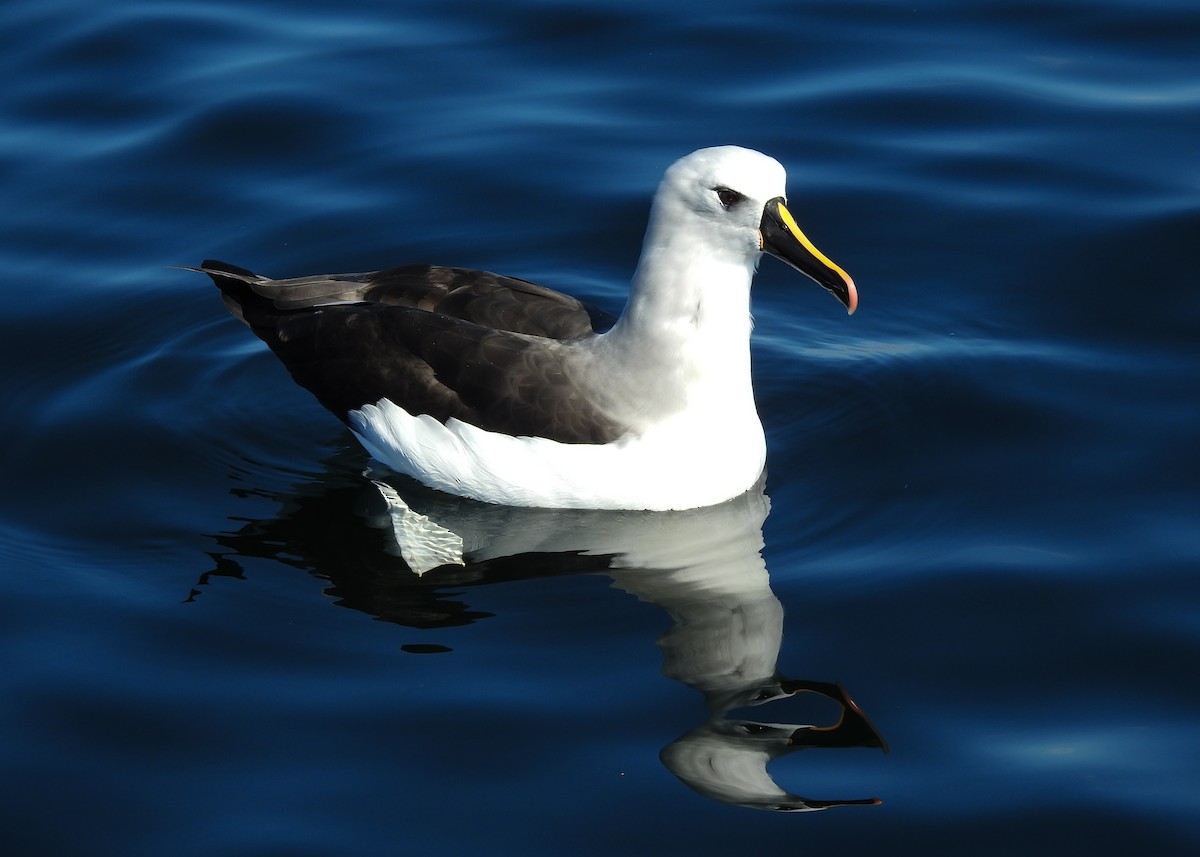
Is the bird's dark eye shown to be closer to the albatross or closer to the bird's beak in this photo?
the albatross

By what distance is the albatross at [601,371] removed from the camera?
7.57 m

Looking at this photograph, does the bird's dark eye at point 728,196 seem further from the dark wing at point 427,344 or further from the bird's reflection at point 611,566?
the bird's reflection at point 611,566

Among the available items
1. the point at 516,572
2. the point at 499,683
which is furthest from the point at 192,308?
the point at 499,683

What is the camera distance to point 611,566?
7.76 m

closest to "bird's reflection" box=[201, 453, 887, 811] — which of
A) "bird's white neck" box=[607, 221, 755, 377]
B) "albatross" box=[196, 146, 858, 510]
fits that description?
"albatross" box=[196, 146, 858, 510]

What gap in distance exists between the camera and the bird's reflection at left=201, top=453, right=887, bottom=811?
6.70 meters

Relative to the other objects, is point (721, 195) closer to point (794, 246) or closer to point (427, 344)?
point (794, 246)

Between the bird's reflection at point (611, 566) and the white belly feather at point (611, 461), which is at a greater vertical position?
the white belly feather at point (611, 461)

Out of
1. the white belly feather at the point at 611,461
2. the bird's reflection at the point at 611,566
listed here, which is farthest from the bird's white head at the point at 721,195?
the bird's reflection at the point at 611,566

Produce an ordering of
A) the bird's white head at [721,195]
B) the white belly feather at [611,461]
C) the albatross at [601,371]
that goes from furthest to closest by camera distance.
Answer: the white belly feather at [611,461]
the albatross at [601,371]
the bird's white head at [721,195]

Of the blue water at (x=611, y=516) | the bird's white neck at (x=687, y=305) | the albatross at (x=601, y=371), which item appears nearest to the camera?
the blue water at (x=611, y=516)

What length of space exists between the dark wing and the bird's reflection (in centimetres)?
47

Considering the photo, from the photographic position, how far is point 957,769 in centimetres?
638

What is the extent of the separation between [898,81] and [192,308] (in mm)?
5198
